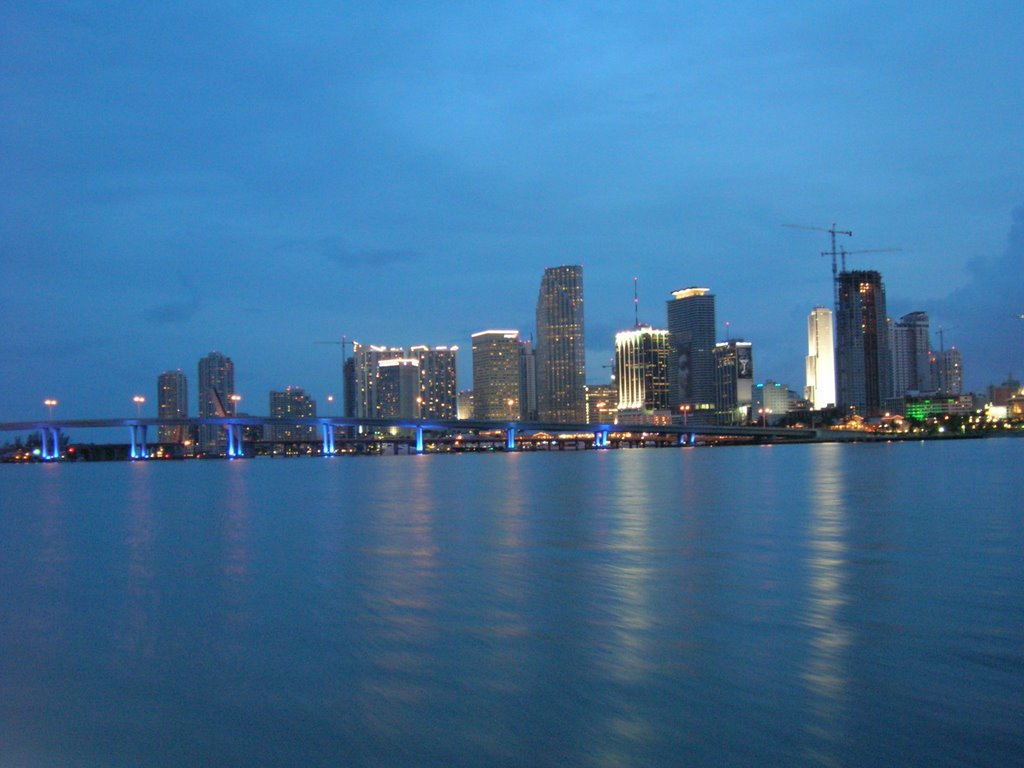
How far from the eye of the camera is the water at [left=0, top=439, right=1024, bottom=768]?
1023 centimetres

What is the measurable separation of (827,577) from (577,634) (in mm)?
7799

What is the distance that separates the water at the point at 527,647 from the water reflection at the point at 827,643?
0.06 m

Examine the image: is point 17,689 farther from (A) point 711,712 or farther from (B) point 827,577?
(B) point 827,577

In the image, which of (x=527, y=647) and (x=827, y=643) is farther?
(x=527, y=647)

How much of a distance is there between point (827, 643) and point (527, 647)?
4511 mm

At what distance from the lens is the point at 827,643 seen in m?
14.5

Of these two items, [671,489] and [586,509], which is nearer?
[586,509]

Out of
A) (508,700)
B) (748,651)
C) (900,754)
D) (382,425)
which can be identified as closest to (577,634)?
(748,651)

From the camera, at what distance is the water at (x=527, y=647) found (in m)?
10.2

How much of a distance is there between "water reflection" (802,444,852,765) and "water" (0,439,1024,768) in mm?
56

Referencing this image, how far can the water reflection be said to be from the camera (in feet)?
33.3

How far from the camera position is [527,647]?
1468 centimetres

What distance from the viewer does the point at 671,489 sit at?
57.0 meters

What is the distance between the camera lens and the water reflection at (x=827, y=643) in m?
10.1
